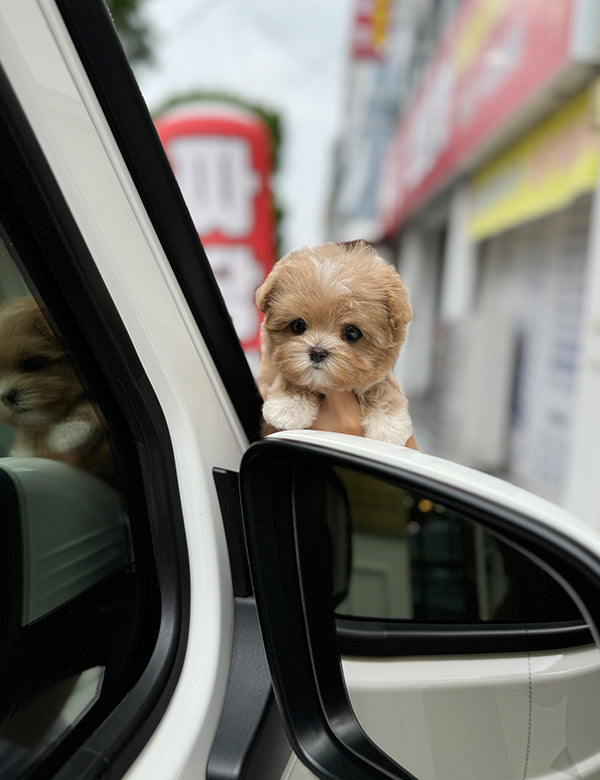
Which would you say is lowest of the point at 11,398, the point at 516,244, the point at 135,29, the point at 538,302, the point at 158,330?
the point at 11,398

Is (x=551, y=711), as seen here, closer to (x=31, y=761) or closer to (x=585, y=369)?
(x=31, y=761)

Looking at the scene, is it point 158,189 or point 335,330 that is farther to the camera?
point 158,189

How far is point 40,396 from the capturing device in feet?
3.12

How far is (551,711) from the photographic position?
0.85 m

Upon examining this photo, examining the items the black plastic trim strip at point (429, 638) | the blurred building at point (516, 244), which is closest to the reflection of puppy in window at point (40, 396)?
the black plastic trim strip at point (429, 638)

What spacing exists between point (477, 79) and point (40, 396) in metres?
8.44

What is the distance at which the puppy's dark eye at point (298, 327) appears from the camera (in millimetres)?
851

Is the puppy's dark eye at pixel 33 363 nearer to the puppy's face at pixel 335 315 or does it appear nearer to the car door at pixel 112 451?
the car door at pixel 112 451

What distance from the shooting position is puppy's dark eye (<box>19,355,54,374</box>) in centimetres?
93

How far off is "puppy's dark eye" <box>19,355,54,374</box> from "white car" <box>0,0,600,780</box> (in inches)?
2.2

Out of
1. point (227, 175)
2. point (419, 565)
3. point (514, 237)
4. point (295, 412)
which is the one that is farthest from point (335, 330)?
point (514, 237)

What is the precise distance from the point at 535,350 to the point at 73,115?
6807 millimetres

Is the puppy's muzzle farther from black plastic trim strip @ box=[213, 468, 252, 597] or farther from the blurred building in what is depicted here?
the blurred building

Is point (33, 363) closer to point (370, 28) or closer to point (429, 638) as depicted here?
point (429, 638)
